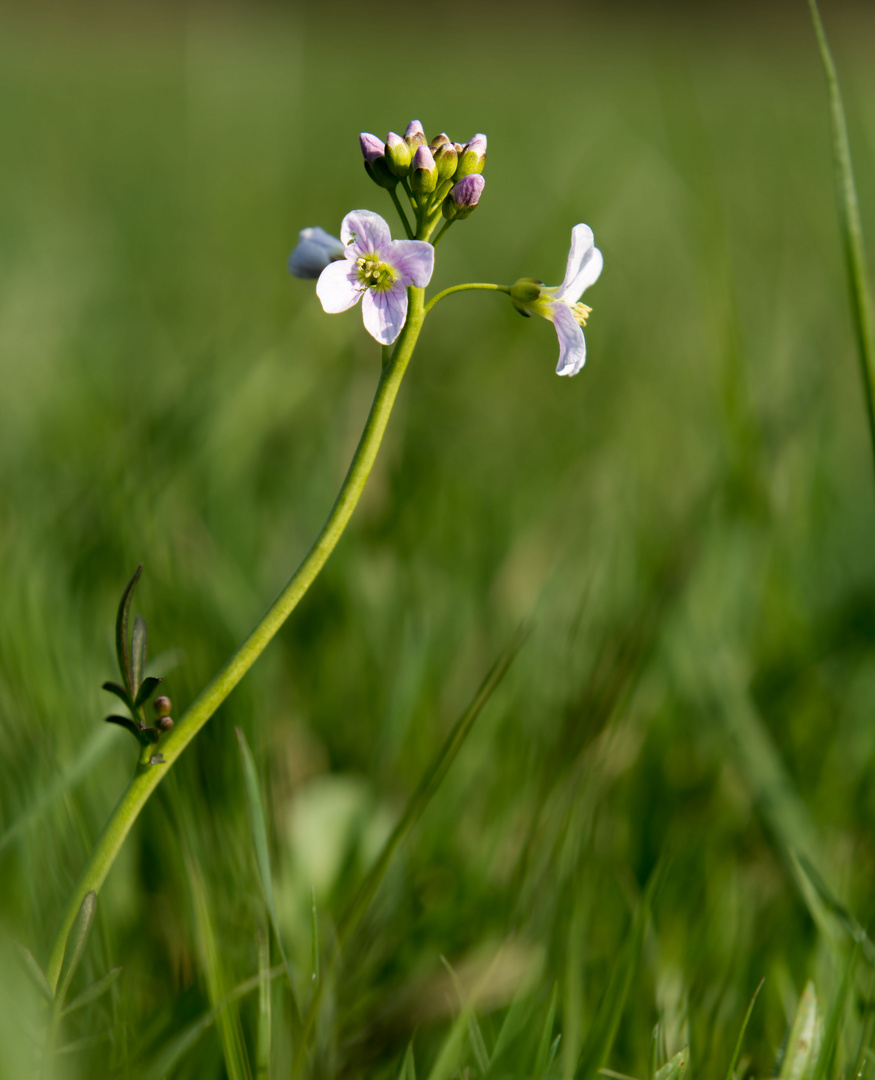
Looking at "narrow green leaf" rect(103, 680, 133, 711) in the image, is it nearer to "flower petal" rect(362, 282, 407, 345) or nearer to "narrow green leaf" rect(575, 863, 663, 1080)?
"flower petal" rect(362, 282, 407, 345)

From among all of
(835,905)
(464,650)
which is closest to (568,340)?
(835,905)

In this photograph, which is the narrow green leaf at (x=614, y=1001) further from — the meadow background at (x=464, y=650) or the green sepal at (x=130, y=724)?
the green sepal at (x=130, y=724)

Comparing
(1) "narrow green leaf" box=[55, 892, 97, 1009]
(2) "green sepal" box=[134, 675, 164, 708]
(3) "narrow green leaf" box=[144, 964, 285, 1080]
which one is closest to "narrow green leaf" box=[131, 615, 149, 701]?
(2) "green sepal" box=[134, 675, 164, 708]

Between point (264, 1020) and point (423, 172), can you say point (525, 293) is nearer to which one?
point (423, 172)

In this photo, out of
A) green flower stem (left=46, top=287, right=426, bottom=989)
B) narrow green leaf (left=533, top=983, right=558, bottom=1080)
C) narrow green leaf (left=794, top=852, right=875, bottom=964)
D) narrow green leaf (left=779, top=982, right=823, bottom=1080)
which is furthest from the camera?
narrow green leaf (left=794, top=852, right=875, bottom=964)

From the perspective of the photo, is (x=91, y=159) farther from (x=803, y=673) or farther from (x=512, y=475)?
(x=803, y=673)

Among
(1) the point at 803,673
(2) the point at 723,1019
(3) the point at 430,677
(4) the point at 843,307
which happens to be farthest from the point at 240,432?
(4) the point at 843,307
